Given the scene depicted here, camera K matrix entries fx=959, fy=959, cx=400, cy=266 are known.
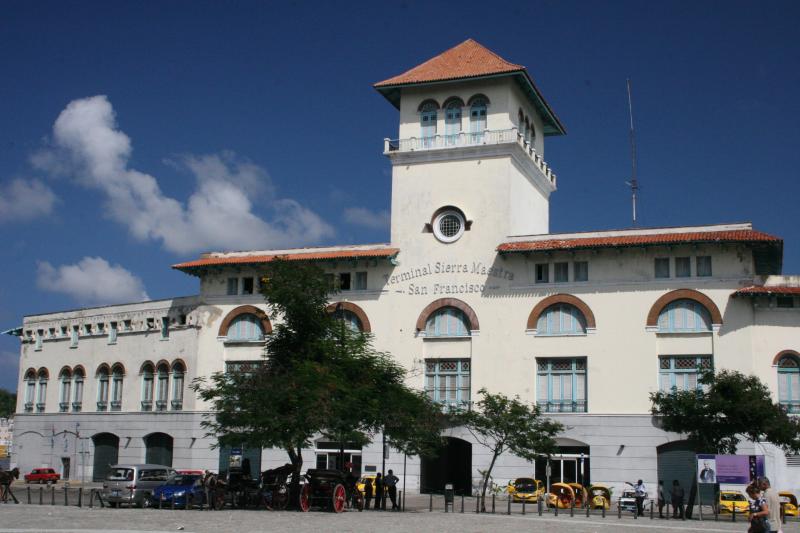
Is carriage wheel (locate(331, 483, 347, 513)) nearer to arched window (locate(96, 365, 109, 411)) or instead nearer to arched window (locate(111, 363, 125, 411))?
arched window (locate(111, 363, 125, 411))

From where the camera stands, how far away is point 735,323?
4450 centimetres

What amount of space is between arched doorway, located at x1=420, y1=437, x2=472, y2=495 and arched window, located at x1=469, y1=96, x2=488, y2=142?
16.8 metres

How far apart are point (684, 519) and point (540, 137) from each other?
93.0 ft

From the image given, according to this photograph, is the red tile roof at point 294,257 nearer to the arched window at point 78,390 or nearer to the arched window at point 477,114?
the arched window at point 477,114

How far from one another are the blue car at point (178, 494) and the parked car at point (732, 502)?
20.8 meters

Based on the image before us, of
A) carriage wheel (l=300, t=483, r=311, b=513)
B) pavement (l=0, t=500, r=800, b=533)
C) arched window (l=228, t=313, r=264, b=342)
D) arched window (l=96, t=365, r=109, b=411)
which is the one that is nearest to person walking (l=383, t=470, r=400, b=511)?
pavement (l=0, t=500, r=800, b=533)

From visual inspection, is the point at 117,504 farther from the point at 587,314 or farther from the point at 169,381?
the point at 587,314

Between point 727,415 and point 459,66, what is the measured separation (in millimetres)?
25130

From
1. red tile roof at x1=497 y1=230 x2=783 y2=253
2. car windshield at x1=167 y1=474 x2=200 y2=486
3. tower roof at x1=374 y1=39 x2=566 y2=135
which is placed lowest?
car windshield at x1=167 y1=474 x2=200 y2=486

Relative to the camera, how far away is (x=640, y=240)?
46250 millimetres

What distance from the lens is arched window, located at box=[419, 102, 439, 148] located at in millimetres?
53281

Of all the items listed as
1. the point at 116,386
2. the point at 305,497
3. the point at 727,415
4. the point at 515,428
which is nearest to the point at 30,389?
the point at 116,386

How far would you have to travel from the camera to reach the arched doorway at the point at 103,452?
190 ft

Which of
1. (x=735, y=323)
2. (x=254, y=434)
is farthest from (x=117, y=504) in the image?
(x=735, y=323)
